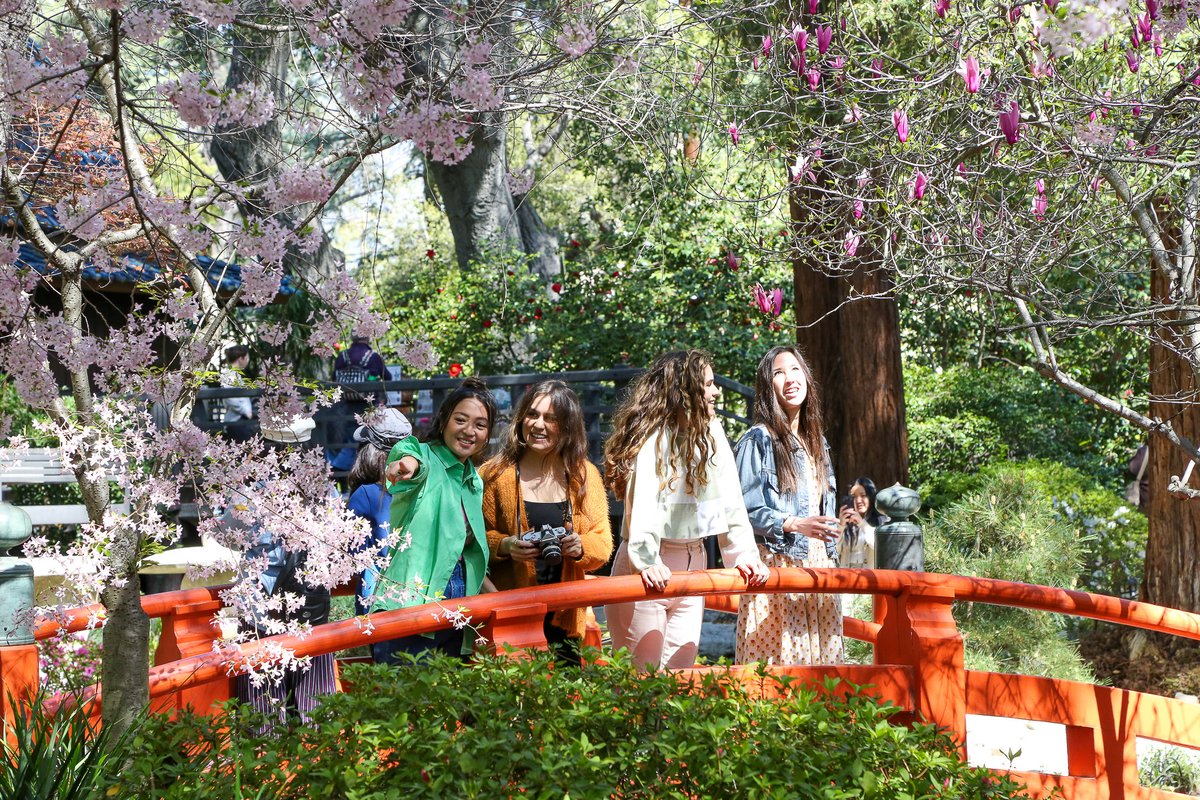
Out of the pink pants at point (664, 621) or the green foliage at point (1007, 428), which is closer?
the pink pants at point (664, 621)

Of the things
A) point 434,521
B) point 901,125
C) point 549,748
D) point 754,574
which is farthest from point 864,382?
point 549,748

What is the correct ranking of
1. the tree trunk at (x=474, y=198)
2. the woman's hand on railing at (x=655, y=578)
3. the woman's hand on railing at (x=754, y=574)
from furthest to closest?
the tree trunk at (x=474, y=198) → the woman's hand on railing at (x=754, y=574) → the woman's hand on railing at (x=655, y=578)

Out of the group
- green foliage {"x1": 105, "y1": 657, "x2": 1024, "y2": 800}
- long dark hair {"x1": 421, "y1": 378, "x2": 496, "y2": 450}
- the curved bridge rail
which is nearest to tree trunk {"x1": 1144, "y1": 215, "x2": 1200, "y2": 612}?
the curved bridge rail

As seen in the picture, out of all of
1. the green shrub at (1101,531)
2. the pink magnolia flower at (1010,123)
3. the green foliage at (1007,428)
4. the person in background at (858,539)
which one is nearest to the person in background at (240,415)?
the person in background at (858,539)

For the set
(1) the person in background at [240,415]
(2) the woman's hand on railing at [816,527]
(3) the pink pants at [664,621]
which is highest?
(1) the person in background at [240,415]

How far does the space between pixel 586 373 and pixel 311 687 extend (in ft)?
18.4

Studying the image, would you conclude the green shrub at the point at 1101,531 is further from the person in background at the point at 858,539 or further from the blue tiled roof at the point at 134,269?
the blue tiled roof at the point at 134,269

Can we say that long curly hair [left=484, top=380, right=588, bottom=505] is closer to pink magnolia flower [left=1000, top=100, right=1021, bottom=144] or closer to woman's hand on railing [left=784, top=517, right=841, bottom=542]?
woman's hand on railing [left=784, top=517, right=841, bottom=542]

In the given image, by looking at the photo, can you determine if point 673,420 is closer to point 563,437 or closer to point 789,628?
point 563,437

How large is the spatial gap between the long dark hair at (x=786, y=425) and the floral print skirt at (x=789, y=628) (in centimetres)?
34

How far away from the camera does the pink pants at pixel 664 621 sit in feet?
14.0

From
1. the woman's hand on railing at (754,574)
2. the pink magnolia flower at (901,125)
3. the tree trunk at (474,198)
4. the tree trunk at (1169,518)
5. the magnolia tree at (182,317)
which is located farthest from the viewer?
the tree trunk at (474,198)

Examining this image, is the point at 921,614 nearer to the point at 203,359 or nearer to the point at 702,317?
the point at 203,359

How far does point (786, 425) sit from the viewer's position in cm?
468
